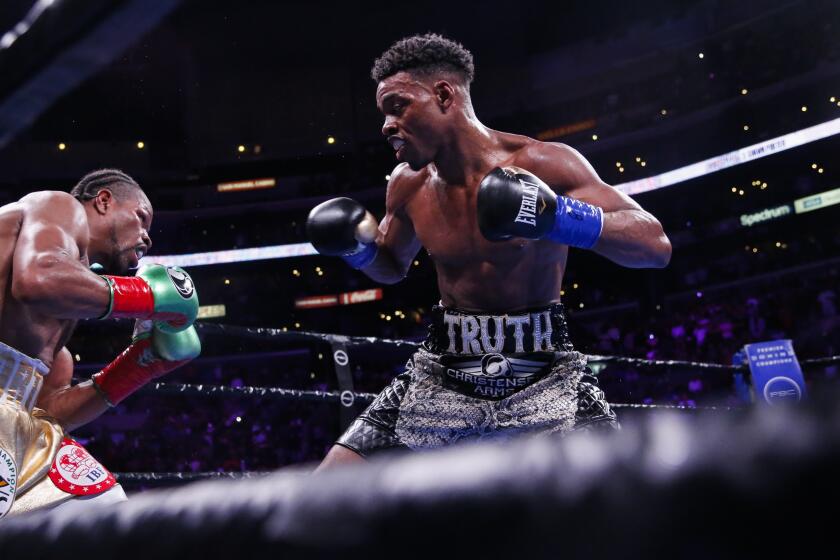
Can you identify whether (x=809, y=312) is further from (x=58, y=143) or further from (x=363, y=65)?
(x=58, y=143)

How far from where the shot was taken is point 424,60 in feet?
7.11

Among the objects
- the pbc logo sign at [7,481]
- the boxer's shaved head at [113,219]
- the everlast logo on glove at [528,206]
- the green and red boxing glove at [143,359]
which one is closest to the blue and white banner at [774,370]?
the everlast logo on glove at [528,206]

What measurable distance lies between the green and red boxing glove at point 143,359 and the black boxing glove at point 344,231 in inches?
20.0

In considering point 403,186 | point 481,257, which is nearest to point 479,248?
point 481,257

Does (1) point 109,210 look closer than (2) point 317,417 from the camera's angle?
Yes

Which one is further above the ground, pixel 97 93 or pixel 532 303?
pixel 97 93

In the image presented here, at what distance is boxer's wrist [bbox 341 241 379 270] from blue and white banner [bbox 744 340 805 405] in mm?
2122

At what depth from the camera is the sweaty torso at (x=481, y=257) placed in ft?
6.42

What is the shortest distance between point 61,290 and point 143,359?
0.57 metres

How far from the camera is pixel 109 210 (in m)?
2.30

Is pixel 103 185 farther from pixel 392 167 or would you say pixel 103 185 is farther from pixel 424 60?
pixel 392 167

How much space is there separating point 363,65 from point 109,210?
1457 cm

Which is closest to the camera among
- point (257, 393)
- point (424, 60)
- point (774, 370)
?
point (424, 60)

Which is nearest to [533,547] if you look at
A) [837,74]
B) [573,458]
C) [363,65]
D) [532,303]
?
[573,458]
